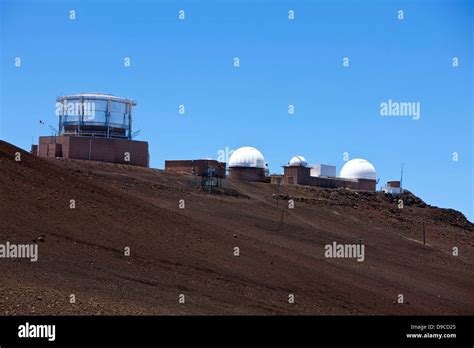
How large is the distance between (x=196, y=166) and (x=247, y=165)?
1013cm

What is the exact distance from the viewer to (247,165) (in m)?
73.0

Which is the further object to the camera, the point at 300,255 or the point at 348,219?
the point at 348,219

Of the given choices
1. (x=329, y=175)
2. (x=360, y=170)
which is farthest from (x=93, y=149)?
(x=360, y=170)

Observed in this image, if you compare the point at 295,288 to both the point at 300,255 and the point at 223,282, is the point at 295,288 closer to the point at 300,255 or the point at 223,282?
the point at 223,282

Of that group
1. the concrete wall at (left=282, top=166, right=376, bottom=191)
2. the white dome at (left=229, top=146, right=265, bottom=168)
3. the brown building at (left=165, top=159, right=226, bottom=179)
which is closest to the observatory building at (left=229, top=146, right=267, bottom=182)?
the white dome at (left=229, top=146, right=265, bottom=168)

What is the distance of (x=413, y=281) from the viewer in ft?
126

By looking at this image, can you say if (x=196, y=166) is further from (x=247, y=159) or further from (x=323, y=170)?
(x=323, y=170)

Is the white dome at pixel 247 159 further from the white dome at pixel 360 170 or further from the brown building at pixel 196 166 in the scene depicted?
the white dome at pixel 360 170

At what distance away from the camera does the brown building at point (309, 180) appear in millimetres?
72500

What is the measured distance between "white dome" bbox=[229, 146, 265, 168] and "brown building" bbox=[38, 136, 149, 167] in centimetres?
1243

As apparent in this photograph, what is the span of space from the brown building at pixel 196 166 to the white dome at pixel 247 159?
7.37 metres

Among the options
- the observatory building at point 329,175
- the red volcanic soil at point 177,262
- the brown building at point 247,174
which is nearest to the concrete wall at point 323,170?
the observatory building at point 329,175
